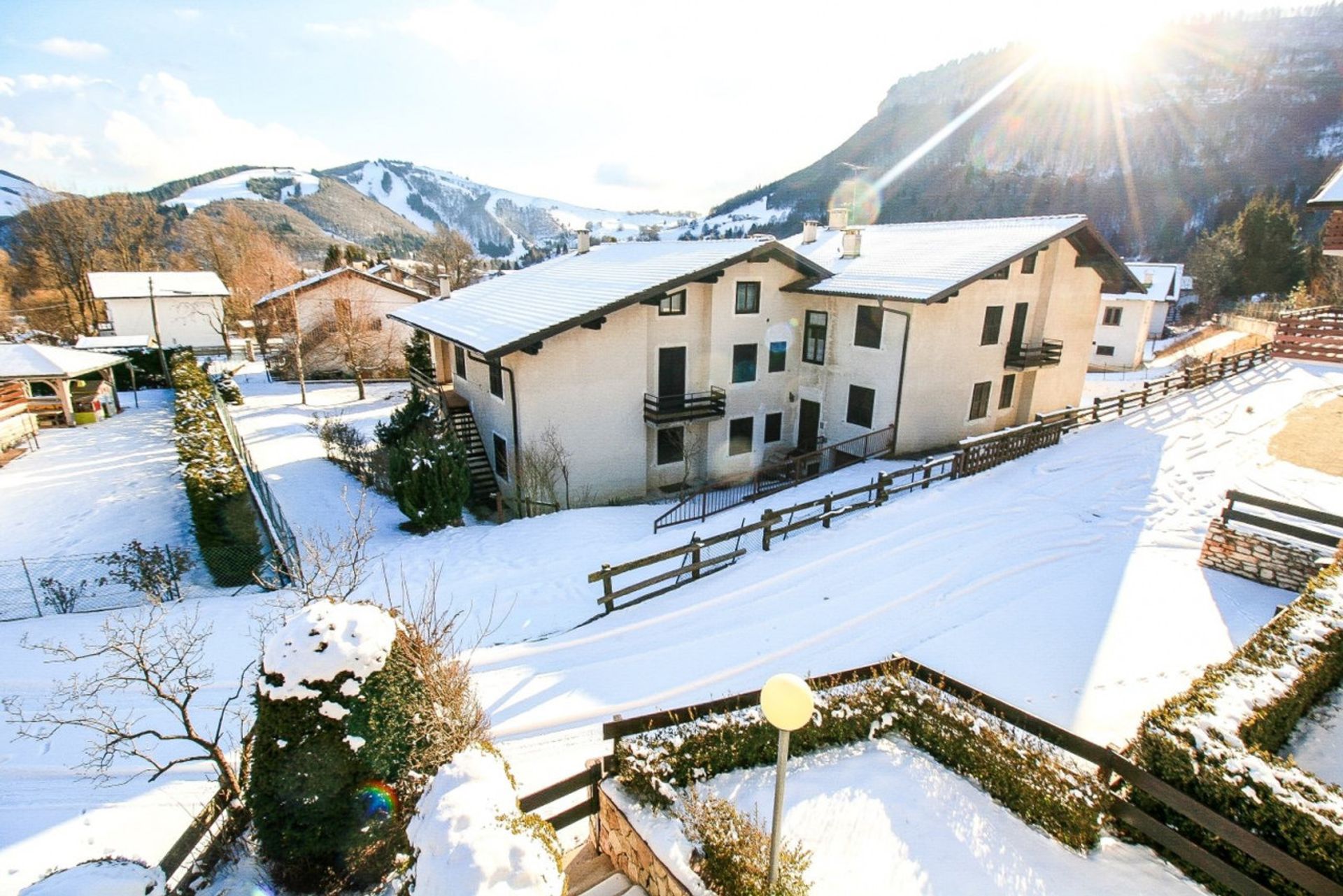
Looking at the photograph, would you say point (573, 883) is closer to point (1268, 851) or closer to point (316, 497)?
point (1268, 851)

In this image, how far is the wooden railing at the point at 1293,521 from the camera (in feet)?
33.3

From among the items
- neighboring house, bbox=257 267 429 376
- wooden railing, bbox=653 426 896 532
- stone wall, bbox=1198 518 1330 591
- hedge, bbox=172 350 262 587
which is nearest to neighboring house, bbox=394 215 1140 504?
wooden railing, bbox=653 426 896 532

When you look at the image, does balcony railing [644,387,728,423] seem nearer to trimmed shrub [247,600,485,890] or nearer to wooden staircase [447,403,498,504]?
wooden staircase [447,403,498,504]

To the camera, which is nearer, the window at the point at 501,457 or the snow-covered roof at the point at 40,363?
the window at the point at 501,457

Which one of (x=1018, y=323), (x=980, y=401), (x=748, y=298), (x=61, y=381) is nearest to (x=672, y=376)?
(x=748, y=298)

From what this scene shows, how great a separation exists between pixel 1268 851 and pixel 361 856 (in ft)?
24.3

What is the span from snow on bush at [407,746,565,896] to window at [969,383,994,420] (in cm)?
2114

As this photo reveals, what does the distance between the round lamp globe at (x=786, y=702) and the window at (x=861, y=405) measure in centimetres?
1808

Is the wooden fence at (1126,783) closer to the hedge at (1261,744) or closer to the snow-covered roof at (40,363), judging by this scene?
the hedge at (1261,744)

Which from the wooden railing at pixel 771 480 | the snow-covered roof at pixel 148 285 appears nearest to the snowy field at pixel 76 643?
the wooden railing at pixel 771 480

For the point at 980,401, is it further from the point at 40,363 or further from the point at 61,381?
the point at 61,381

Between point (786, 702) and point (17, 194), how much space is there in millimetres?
200977

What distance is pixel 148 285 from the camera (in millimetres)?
41688

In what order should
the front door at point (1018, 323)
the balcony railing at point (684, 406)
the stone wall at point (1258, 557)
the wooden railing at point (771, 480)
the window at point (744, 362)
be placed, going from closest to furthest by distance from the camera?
1. the stone wall at point (1258, 557)
2. the wooden railing at point (771, 480)
3. the balcony railing at point (684, 406)
4. the window at point (744, 362)
5. the front door at point (1018, 323)
